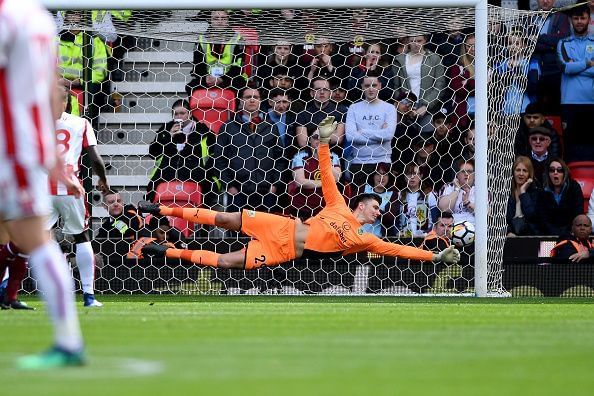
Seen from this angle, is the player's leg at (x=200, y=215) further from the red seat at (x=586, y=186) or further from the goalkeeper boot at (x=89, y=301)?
the red seat at (x=586, y=186)

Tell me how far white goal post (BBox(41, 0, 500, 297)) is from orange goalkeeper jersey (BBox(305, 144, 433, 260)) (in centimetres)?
78

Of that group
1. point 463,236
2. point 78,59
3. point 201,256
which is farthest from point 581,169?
point 78,59

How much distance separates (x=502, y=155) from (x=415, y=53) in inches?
78.6

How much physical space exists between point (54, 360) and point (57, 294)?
0.99ft

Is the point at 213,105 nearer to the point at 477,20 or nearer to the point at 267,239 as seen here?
the point at 267,239

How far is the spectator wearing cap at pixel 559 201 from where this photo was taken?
14.8 m

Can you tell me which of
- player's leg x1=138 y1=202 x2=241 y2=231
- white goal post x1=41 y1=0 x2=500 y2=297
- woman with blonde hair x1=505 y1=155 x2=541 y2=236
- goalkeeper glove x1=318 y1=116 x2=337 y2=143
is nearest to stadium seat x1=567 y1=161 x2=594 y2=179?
woman with blonde hair x1=505 y1=155 x2=541 y2=236

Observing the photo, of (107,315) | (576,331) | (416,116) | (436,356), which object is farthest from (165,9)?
(436,356)

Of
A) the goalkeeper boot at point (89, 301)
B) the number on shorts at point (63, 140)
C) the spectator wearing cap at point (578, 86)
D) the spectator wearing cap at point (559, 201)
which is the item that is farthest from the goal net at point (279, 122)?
the goalkeeper boot at point (89, 301)

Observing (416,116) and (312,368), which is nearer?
(312,368)

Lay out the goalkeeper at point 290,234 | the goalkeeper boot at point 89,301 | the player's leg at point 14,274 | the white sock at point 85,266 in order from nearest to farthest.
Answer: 1. the player's leg at point 14,274
2. the goalkeeper boot at point 89,301
3. the white sock at point 85,266
4. the goalkeeper at point 290,234

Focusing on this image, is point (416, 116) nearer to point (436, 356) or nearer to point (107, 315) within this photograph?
point (107, 315)

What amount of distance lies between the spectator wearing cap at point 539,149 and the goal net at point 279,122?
0.80 m

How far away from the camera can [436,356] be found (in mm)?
5672
